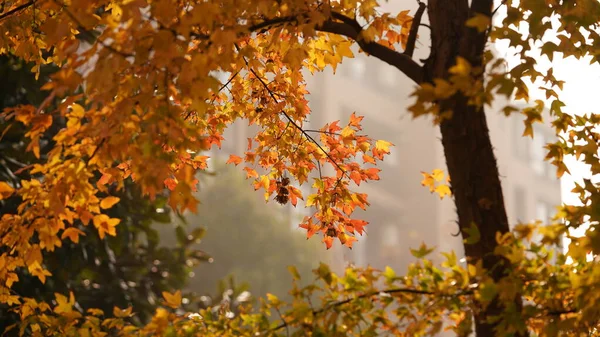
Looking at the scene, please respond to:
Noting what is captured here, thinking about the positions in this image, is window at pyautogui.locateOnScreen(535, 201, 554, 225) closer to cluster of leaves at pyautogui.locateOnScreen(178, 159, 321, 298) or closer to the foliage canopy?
cluster of leaves at pyautogui.locateOnScreen(178, 159, 321, 298)

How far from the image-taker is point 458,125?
4.18 meters

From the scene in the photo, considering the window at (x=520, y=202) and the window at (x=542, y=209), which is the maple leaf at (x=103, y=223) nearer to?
the window at (x=520, y=202)

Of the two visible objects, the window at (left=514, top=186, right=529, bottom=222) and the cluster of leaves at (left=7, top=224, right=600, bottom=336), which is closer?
the cluster of leaves at (left=7, top=224, right=600, bottom=336)

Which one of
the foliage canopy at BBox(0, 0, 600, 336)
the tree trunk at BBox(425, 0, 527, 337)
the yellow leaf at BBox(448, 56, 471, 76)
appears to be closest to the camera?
the yellow leaf at BBox(448, 56, 471, 76)

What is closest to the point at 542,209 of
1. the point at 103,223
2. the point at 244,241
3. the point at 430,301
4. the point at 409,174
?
the point at 409,174

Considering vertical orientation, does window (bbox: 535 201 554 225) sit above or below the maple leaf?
above

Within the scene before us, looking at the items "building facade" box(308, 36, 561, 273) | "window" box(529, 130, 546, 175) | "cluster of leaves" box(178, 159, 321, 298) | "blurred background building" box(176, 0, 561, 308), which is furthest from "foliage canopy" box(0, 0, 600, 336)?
"window" box(529, 130, 546, 175)

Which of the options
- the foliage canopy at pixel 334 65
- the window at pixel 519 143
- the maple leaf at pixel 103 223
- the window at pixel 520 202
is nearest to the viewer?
the foliage canopy at pixel 334 65

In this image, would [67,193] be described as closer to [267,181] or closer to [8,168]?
[267,181]

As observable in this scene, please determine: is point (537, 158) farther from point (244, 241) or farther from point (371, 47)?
point (371, 47)

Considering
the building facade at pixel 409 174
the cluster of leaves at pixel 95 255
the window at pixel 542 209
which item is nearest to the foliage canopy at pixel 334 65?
the cluster of leaves at pixel 95 255

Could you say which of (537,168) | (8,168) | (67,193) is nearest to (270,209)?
(8,168)

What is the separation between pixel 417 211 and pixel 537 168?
1147cm

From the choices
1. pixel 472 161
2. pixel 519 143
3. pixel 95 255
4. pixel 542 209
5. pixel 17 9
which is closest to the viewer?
pixel 472 161
